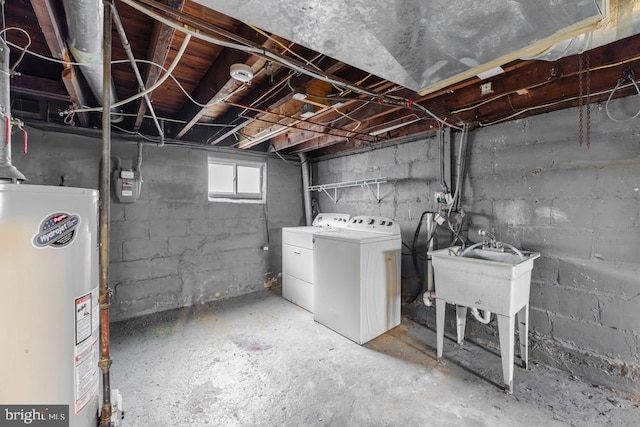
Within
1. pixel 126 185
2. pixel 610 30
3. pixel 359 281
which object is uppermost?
pixel 610 30

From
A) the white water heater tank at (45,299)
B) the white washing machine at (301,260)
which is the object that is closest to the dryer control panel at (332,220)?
the white washing machine at (301,260)

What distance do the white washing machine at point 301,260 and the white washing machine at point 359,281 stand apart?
0.30 m

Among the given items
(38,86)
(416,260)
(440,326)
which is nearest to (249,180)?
(38,86)

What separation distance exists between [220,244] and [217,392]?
2017mm

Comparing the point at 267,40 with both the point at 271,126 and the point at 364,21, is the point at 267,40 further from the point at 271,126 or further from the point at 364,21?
the point at 271,126

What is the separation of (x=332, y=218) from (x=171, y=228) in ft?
6.57

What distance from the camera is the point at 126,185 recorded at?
2959mm

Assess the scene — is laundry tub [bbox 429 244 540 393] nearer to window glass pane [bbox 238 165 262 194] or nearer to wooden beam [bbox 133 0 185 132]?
wooden beam [bbox 133 0 185 132]

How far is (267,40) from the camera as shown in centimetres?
145

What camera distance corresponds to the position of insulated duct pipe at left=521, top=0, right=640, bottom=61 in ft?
3.22

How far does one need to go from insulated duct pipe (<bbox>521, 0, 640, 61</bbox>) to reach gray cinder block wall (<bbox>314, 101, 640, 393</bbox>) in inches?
44.9

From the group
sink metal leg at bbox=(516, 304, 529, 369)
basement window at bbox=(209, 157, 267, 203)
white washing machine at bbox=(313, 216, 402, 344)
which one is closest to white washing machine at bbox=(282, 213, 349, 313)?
white washing machine at bbox=(313, 216, 402, 344)
